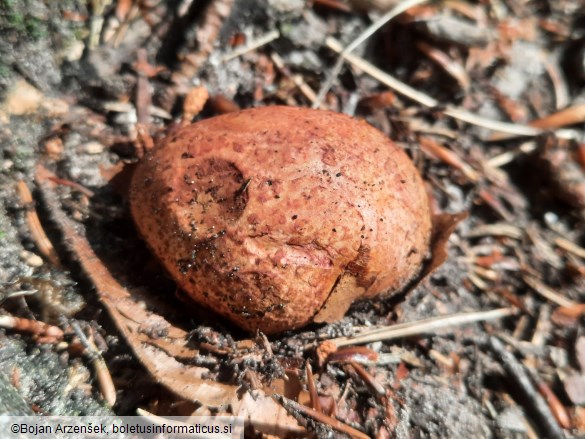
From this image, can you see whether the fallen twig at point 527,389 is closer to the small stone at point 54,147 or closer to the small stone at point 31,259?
the small stone at point 31,259

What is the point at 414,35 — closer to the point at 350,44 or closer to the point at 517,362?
the point at 350,44

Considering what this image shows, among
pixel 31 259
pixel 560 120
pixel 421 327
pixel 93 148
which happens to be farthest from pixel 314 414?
pixel 560 120

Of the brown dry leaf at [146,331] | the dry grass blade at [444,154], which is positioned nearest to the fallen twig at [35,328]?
the brown dry leaf at [146,331]

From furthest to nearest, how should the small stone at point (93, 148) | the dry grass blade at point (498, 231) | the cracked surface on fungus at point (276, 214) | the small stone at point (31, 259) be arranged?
1. the dry grass blade at point (498, 231)
2. the small stone at point (93, 148)
3. the small stone at point (31, 259)
4. the cracked surface on fungus at point (276, 214)

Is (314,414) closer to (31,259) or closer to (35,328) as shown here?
(35,328)

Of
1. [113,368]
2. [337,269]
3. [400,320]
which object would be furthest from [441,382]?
[113,368]

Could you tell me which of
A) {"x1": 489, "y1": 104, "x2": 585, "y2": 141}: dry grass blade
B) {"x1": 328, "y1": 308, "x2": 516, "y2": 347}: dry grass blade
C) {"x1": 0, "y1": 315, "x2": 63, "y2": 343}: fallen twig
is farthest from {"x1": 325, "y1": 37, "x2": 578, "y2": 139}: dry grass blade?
{"x1": 0, "y1": 315, "x2": 63, "y2": 343}: fallen twig
